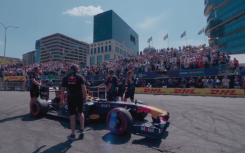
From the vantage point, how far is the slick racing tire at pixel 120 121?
4.20 metres

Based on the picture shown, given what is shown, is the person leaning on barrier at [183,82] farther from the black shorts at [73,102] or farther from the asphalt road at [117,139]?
the black shorts at [73,102]

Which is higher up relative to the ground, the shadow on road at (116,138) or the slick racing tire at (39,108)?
the slick racing tire at (39,108)

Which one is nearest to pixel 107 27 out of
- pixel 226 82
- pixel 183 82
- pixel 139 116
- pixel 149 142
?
pixel 183 82

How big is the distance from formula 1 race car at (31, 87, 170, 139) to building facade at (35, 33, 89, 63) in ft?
341

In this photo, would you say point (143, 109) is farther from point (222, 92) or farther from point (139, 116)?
point (222, 92)

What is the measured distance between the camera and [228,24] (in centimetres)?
4872

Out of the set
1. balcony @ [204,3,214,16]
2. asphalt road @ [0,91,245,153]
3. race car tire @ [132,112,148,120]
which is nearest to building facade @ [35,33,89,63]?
balcony @ [204,3,214,16]

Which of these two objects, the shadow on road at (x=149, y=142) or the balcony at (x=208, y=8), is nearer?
the shadow on road at (x=149, y=142)

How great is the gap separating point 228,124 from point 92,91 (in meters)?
5.55

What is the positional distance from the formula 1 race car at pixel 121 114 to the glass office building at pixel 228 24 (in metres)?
44.4

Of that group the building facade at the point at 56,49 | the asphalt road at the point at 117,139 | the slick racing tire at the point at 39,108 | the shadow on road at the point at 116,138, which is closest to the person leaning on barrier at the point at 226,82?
the asphalt road at the point at 117,139

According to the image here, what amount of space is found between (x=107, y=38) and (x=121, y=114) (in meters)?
75.0

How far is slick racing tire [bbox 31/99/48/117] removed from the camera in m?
6.00

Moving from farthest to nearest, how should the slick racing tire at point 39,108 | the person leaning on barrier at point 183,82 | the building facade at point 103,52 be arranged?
the building facade at point 103,52
the person leaning on barrier at point 183,82
the slick racing tire at point 39,108
